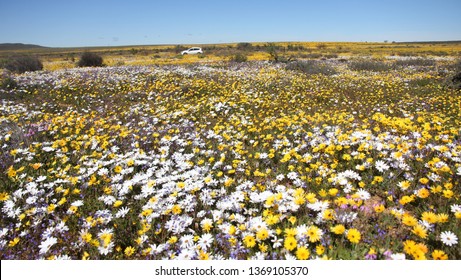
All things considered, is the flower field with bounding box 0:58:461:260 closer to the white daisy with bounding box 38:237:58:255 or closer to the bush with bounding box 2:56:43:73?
the white daisy with bounding box 38:237:58:255

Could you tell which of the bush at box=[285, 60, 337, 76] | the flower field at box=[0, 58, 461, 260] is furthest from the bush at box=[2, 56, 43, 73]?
the bush at box=[285, 60, 337, 76]

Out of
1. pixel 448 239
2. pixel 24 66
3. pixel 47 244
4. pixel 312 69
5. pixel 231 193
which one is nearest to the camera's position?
pixel 448 239

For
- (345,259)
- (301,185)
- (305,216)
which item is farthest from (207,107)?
(345,259)

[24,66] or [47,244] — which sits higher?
[24,66]

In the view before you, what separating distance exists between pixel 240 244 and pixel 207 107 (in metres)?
7.08

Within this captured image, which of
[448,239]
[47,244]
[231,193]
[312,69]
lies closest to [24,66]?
[312,69]

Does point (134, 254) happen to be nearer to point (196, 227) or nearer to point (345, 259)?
point (196, 227)

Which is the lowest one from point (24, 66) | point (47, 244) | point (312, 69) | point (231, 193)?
point (47, 244)

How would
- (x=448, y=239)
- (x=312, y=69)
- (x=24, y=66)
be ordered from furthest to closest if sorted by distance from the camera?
(x=24, y=66)
(x=312, y=69)
(x=448, y=239)

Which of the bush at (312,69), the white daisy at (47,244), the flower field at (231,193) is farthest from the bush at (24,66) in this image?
the white daisy at (47,244)

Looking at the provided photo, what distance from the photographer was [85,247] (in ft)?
10.2

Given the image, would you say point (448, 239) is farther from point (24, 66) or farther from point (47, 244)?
point (24, 66)

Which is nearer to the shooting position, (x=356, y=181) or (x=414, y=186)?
(x=414, y=186)

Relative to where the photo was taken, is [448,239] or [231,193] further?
[231,193]
